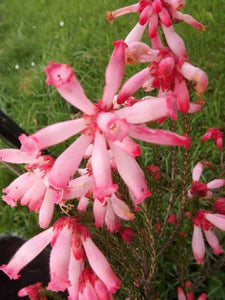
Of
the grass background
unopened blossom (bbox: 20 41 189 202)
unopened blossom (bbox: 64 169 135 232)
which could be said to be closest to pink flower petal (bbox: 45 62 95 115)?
unopened blossom (bbox: 20 41 189 202)

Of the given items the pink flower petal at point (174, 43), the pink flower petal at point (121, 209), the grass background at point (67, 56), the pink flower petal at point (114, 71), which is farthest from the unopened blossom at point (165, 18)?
the grass background at point (67, 56)

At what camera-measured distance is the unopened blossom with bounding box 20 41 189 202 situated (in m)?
0.55

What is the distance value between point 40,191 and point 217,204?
505 mm

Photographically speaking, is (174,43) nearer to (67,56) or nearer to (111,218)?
(111,218)

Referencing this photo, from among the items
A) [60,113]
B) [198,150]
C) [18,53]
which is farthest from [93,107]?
[18,53]

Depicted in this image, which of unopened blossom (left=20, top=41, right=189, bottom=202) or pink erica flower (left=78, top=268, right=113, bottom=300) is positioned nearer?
unopened blossom (left=20, top=41, right=189, bottom=202)

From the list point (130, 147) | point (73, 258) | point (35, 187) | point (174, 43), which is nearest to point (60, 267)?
point (73, 258)

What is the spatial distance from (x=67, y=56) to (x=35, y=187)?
8.11 ft

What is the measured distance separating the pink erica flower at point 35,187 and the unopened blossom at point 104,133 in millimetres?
135

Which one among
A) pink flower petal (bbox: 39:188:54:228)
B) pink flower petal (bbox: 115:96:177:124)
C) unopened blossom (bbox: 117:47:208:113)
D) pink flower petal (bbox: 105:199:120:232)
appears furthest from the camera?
pink flower petal (bbox: 105:199:120:232)

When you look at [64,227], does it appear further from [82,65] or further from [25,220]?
[82,65]

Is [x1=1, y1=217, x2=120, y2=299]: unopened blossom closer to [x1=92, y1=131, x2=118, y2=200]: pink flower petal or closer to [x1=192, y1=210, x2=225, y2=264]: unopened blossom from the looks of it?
[x1=92, y1=131, x2=118, y2=200]: pink flower petal

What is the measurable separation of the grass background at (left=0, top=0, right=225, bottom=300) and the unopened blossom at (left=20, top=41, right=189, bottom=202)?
1.20m

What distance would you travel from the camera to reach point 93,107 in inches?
23.8
